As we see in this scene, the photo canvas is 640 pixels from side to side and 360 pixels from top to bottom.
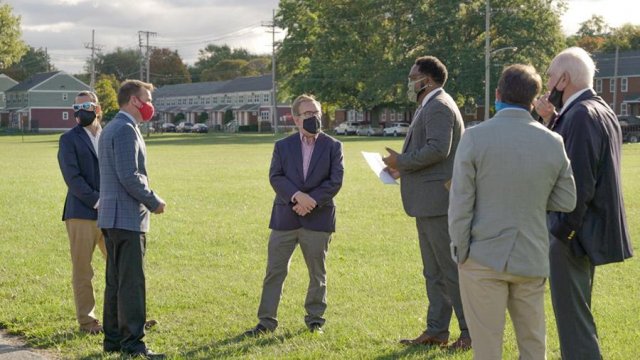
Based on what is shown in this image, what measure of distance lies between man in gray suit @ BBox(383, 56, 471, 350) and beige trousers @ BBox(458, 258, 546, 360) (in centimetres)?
174

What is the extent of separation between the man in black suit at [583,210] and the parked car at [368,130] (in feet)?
265

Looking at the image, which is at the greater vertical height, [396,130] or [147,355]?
[396,130]

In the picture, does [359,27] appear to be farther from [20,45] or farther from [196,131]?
[20,45]

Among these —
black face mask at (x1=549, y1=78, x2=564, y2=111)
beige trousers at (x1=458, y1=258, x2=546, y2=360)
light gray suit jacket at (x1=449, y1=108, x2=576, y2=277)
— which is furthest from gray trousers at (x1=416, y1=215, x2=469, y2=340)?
light gray suit jacket at (x1=449, y1=108, x2=576, y2=277)

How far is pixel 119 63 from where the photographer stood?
153m

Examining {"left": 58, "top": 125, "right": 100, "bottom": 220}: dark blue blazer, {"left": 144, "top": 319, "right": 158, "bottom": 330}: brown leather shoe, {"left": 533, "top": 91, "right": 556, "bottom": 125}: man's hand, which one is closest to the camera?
{"left": 533, "top": 91, "right": 556, "bottom": 125}: man's hand

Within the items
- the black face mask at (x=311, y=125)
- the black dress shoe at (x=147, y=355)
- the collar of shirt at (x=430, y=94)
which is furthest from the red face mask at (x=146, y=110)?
the collar of shirt at (x=430, y=94)

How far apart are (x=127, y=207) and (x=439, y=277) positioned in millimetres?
2746

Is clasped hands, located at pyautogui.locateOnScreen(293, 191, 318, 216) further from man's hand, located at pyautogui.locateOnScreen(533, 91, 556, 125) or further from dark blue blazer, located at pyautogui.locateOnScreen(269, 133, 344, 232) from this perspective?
man's hand, located at pyautogui.locateOnScreen(533, 91, 556, 125)

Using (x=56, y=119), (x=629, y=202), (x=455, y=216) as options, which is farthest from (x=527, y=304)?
(x=56, y=119)

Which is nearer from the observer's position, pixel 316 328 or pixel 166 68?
pixel 316 328

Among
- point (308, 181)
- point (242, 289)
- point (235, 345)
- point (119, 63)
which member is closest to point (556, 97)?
point (308, 181)

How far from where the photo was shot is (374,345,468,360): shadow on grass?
6.76m

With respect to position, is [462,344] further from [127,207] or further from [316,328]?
[127,207]
